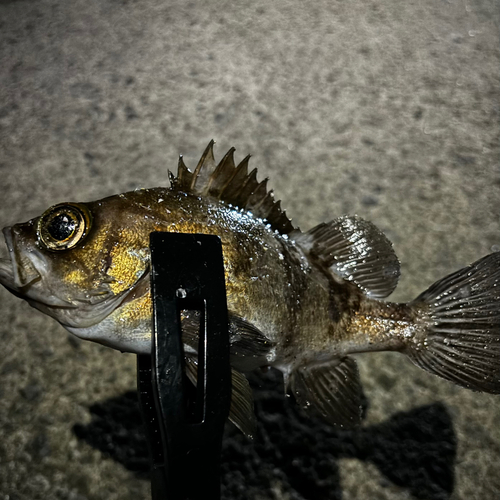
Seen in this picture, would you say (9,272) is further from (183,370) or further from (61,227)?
(183,370)

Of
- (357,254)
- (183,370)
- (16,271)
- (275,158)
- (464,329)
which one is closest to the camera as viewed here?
(183,370)

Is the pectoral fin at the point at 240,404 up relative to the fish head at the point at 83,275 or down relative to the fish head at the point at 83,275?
down

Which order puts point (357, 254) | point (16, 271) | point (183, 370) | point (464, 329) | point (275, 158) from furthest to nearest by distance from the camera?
1. point (275, 158)
2. point (357, 254)
3. point (464, 329)
4. point (16, 271)
5. point (183, 370)

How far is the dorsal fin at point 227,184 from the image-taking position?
0.86m

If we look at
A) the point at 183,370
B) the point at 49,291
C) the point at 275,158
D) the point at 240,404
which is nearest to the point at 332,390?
the point at 240,404

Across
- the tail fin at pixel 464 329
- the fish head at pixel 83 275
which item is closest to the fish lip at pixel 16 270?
the fish head at pixel 83 275

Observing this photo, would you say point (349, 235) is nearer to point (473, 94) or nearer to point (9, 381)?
point (9, 381)

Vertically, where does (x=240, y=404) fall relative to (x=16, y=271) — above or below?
below

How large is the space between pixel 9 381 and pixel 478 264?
1.06 metres

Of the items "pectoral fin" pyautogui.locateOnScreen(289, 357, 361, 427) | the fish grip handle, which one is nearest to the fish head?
the fish grip handle

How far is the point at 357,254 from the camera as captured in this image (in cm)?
95

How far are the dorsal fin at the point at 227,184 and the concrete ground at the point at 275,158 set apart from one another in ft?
1.47

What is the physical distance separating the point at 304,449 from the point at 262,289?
1.45ft

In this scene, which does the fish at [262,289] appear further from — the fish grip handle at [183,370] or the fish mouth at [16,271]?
the fish grip handle at [183,370]
